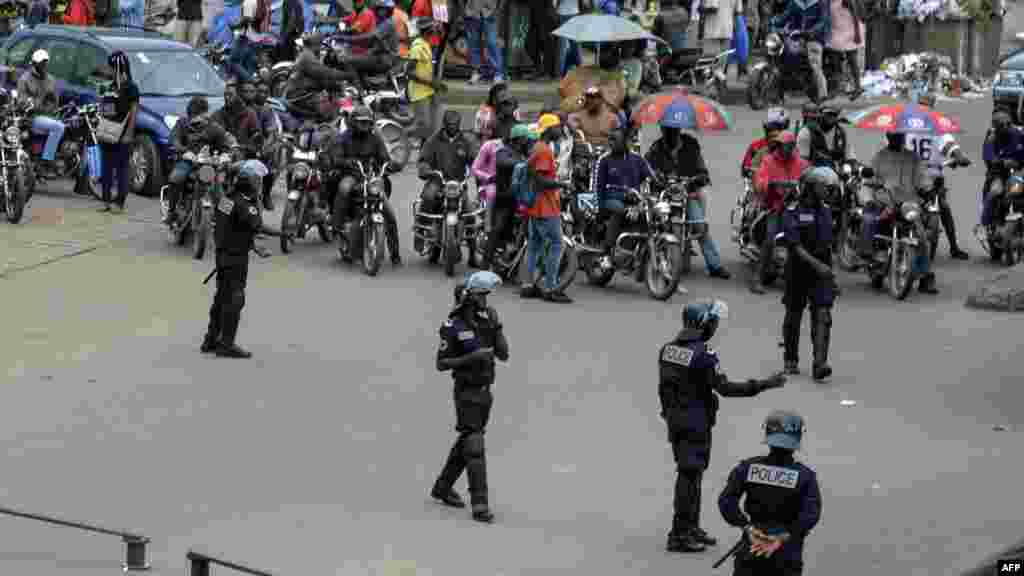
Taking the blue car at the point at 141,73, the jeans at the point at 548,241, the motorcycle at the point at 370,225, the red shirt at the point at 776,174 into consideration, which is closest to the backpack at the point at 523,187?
the jeans at the point at 548,241

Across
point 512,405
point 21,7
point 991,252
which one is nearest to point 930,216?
point 991,252

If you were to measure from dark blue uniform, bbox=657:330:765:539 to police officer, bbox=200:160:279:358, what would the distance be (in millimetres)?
5843

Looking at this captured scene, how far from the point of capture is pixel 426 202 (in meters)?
22.8

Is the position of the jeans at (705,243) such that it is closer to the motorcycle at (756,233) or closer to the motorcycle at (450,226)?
the motorcycle at (756,233)

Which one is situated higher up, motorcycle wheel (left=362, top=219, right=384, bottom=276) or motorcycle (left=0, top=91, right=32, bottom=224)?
motorcycle (left=0, top=91, right=32, bottom=224)

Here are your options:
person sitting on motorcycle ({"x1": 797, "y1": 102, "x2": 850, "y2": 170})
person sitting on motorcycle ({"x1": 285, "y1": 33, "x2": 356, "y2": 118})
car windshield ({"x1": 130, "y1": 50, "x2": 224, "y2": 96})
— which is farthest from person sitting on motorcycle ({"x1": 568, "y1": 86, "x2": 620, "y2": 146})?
car windshield ({"x1": 130, "y1": 50, "x2": 224, "y2": 96})

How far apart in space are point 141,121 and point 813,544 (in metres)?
13.4

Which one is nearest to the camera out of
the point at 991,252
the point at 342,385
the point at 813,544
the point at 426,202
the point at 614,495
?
the point at 813,544

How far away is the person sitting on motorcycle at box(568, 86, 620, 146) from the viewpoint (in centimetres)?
2414

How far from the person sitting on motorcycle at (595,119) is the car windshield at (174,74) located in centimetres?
499

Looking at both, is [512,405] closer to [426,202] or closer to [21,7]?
[426,202]

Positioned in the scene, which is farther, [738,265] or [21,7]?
[21,7]

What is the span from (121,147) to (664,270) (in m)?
6.50

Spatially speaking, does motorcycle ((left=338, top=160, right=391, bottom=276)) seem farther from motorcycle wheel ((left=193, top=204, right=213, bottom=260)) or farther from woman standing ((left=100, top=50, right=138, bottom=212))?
woman standing ((left=100, top=50, right=138, bottom=212))
